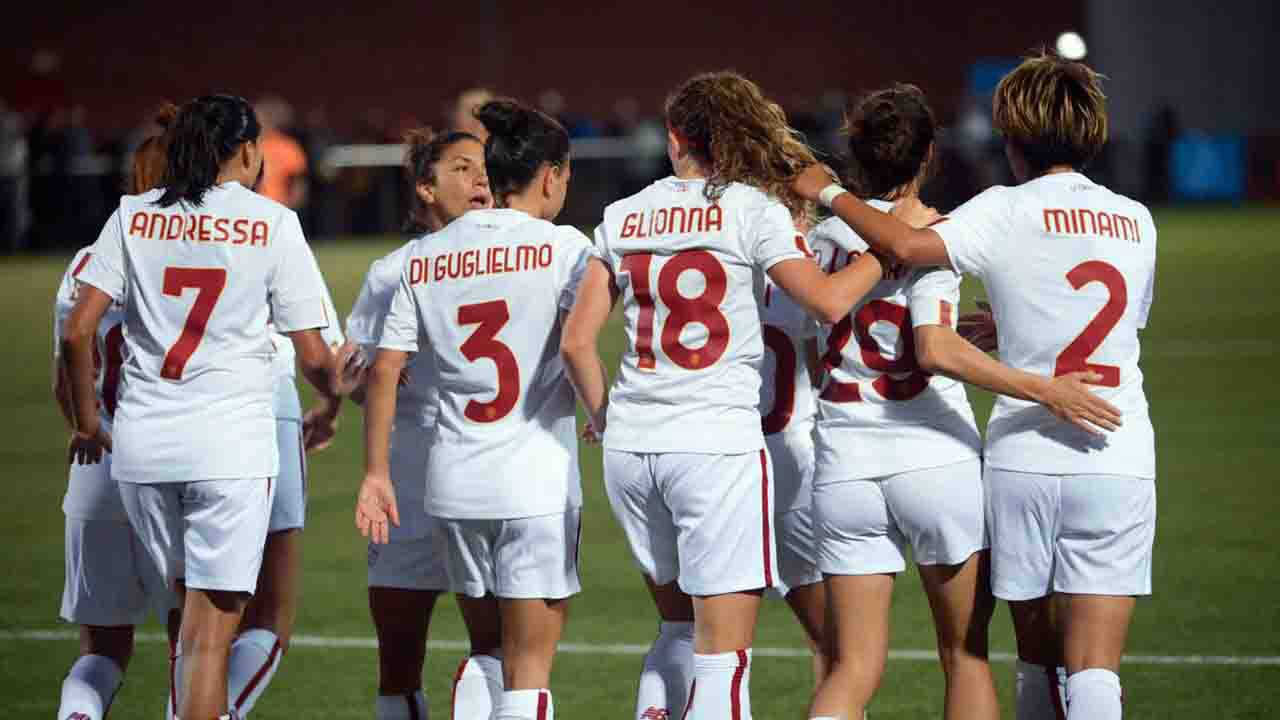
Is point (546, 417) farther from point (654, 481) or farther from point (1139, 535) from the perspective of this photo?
point (1139, 535)

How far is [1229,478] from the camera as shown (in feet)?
32.9

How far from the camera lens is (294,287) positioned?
15.4 ft

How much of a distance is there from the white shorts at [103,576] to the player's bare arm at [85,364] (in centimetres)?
29

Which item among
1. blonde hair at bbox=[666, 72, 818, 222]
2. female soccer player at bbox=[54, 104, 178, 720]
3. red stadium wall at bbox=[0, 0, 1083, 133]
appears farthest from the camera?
red stadium wall at bbox=[0, 0, 1083, 133]

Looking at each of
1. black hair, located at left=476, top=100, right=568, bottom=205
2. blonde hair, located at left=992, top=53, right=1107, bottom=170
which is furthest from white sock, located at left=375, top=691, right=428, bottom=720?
blonde hair, located at left=992, top=53, right=1107, bottom=170

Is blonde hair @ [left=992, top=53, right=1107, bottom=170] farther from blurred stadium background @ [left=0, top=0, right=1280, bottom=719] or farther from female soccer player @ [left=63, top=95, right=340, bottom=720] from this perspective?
blurred stadium background @ [left=0, top=0, right=1280, bottom=719]

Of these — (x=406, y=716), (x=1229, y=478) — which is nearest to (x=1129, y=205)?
(x=406, y=716)

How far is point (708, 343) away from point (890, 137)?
27.7 inches

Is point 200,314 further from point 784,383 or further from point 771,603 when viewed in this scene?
point 771,603

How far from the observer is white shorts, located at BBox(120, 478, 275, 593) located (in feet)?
15.3

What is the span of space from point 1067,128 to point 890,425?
0.85 m

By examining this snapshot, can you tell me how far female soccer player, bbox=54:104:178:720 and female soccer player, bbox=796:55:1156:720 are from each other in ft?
7.20

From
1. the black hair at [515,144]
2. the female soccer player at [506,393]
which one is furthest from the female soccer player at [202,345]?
the black hair at [515,144]

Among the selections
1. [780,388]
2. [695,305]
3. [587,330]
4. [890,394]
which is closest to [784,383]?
[780,388]
